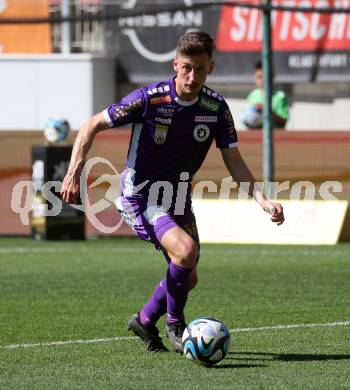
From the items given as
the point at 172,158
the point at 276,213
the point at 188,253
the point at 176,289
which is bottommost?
the point at 176,289

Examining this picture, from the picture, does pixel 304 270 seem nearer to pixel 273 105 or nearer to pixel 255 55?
pixel 273 105

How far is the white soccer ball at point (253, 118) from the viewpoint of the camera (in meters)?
19.2

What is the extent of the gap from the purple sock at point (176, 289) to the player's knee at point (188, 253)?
0.06m

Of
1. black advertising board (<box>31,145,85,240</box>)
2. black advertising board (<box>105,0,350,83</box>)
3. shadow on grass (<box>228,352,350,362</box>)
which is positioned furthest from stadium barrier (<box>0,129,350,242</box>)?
shadow on grass (<box>228,352,350,362</box>)

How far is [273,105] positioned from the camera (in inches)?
742

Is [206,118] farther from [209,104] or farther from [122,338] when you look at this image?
[122,338]

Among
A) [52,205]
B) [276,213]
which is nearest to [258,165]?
[52,205]

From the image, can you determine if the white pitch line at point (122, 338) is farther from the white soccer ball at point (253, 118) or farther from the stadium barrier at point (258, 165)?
the white soccer ball at point (253, 118)

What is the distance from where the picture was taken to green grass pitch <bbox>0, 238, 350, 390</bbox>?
23.8 feet

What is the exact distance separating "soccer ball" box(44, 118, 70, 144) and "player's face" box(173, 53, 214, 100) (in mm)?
10343

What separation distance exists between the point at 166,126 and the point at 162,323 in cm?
216

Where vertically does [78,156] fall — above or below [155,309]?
above

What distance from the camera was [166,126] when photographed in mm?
8086

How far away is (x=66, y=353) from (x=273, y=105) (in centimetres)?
1114
